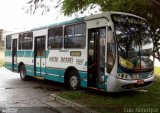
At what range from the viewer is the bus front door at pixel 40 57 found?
14.0m

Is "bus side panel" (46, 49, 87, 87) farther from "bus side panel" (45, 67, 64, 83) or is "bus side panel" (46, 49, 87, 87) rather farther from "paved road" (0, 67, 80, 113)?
"paved road" (0, 67, 80, 113)

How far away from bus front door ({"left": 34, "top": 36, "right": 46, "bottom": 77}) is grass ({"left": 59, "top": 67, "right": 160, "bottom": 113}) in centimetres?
340

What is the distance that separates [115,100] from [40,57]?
5925 millimetres

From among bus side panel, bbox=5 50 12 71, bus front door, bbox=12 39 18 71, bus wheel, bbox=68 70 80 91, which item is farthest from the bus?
bus side panel, bbox=5 50 12 71

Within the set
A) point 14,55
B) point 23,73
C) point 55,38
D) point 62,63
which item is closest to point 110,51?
point 62,63

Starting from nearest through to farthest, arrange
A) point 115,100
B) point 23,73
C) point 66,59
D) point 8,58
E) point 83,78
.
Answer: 1. point 115,100
2. point 83,78
3. point 66,59
4. point 23,73
5. point 8,58

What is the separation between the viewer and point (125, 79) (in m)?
9.64

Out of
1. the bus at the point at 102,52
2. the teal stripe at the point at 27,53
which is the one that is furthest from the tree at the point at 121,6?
the teal stripe at the point at 27,53

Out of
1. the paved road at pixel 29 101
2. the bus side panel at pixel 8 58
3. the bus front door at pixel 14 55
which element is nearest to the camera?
the paved road at pixel 29 101

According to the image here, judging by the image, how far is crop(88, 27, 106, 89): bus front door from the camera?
401 inches

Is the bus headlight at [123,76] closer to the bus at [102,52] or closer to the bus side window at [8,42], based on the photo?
the bus at [102,52]

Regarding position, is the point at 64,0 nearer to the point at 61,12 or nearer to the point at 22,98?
the point at 61,12

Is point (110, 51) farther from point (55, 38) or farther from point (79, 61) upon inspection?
point (55, 38)

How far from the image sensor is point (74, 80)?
38.6 ft
